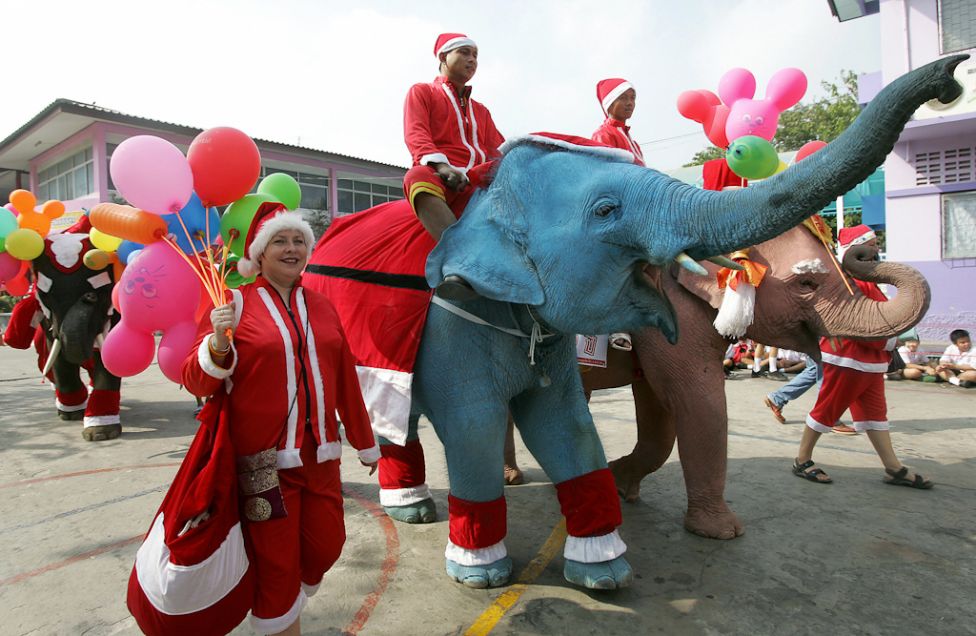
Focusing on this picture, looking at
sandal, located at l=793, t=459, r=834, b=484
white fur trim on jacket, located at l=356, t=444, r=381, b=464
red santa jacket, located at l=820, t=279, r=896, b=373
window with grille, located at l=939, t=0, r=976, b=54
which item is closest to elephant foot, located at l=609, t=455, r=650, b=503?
sandal, located at l=793, t=459, r=834, b=484

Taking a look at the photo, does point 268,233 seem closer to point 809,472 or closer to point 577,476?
point 577,476

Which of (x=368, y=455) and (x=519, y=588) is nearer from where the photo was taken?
(x=368, y=455)

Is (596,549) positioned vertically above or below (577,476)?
below

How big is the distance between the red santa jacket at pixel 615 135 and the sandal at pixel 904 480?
2.70 metres

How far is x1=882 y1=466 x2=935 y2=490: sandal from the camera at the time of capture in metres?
4.01

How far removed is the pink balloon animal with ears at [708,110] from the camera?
3799 millimetres

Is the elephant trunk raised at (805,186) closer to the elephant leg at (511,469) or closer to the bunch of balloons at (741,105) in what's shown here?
the bunch of balloons at (741,105)

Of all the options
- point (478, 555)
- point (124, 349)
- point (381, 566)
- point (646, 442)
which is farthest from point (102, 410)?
point (646, 442)

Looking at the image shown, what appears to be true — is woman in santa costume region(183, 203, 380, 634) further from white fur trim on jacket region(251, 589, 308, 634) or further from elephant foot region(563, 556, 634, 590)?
elephant foot region(563, 556, 634, 590)

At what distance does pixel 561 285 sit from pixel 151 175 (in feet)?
5.61

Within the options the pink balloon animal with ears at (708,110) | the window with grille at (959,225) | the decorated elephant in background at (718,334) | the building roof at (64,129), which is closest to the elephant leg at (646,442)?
the decorated elephant in background at (718,334)

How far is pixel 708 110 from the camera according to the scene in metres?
3.87

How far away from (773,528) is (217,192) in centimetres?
328

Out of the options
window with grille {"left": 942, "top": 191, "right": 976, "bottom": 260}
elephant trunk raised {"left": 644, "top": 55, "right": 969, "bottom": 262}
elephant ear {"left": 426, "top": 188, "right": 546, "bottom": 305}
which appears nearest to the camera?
elephant trunk raised {"left": 644, "top": 55, "right": 969, "bottom": 262}
